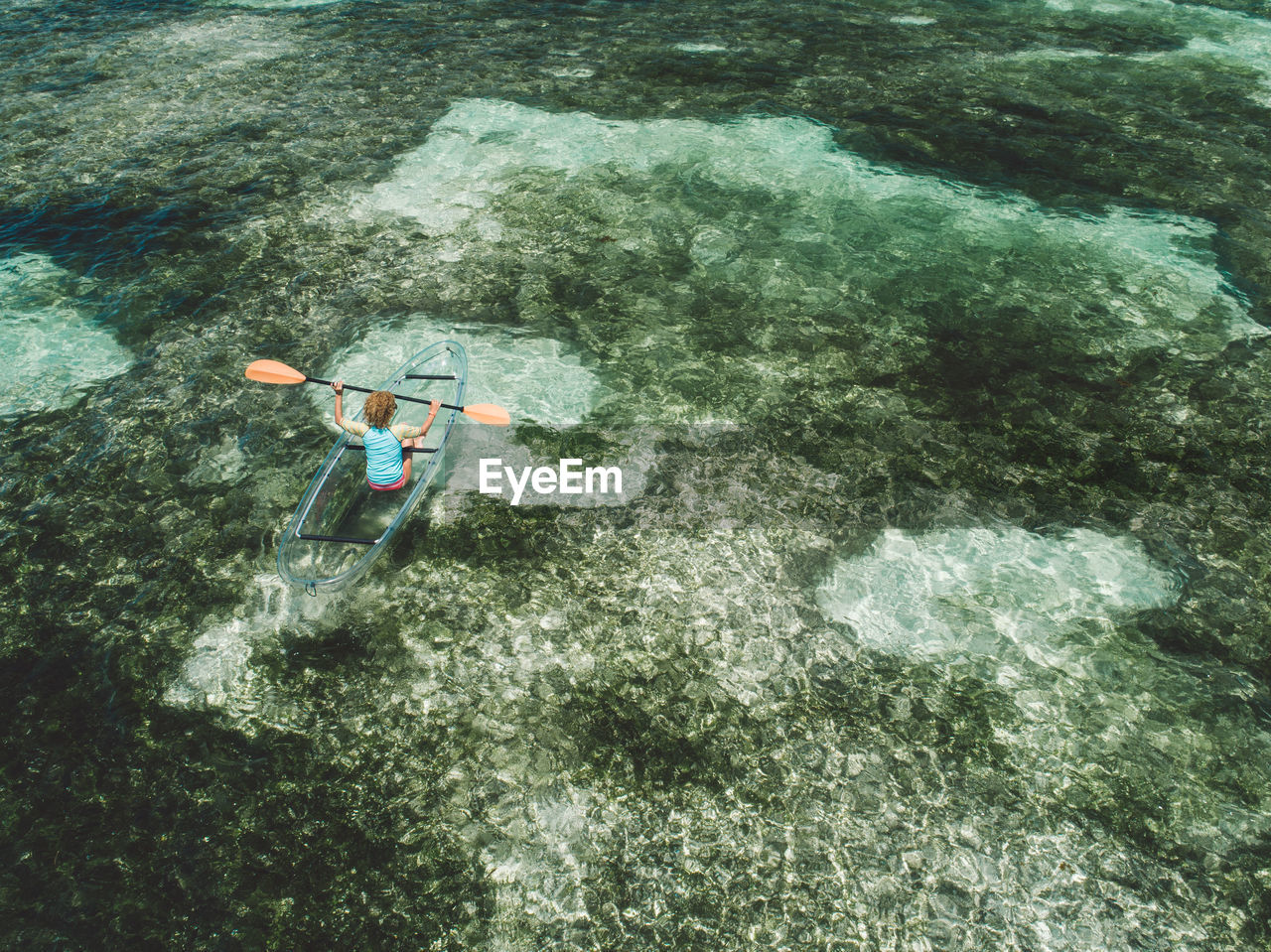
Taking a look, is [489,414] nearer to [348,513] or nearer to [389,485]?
[389,485]

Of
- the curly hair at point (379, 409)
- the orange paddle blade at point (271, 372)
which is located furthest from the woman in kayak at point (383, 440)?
the orange paddle blade at point (271, 372)

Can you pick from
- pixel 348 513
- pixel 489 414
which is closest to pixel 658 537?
pixel 489 414

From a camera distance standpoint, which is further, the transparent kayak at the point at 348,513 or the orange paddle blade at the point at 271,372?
the orange paddle blade at the point at 271,372

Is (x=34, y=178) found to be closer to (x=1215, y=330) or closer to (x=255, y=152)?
(x=255, y=152)

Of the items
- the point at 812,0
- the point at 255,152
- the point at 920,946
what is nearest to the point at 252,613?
the point at 920,946

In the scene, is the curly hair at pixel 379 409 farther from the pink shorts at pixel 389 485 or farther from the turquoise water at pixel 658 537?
the turquoise water at pixel 658 537

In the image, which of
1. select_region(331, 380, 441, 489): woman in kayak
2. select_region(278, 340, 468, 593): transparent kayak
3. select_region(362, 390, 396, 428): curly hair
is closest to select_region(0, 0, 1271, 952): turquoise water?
select_region(278, 340, 468, 593): transparent kayak
